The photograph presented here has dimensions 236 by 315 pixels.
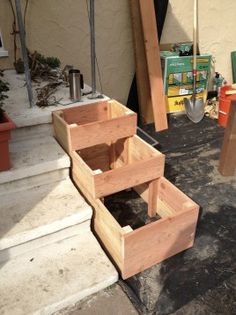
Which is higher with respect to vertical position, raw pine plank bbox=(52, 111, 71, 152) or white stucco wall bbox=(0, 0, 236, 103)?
white stucco wall bbox=(0, 0, 236, 103)

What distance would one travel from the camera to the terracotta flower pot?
1799mm

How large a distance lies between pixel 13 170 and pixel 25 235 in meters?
0.47

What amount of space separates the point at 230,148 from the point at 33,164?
172 centimetres

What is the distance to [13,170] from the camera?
77.5 inches

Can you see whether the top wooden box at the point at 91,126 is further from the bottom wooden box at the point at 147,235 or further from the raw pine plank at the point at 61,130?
the bottom wooden box at the point at 147,235

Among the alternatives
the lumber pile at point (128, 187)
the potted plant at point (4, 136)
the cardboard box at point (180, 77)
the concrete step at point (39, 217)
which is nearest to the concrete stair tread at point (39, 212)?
the concrete step at point (39, 217)

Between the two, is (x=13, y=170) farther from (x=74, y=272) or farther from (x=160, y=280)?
(x=160, y=280)

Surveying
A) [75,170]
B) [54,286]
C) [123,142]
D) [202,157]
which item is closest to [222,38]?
[202,157]

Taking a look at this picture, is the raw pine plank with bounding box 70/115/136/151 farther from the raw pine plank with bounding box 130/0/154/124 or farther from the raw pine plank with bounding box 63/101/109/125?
the raw pine plank with bounding box 130/0/154/124

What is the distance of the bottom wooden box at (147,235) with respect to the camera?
64.9 inches

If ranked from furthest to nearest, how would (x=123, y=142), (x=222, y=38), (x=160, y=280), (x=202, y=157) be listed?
(x=222, y=38) → (x=202, y=157) → (x=123, y=142) → (x=160, y=280)

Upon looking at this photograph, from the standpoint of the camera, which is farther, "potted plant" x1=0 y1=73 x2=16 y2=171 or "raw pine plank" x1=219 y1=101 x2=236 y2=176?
"raw pine plank" x1=219 y1=101 x2=236 y2=176

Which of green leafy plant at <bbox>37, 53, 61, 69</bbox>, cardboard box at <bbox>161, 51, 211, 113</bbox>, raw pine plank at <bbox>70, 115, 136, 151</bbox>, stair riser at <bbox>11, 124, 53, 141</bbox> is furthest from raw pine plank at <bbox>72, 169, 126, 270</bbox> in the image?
cardboard box at <bbox>161, 51, 211, 113</bbox>

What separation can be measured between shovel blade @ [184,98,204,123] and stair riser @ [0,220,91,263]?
8.25 ft
